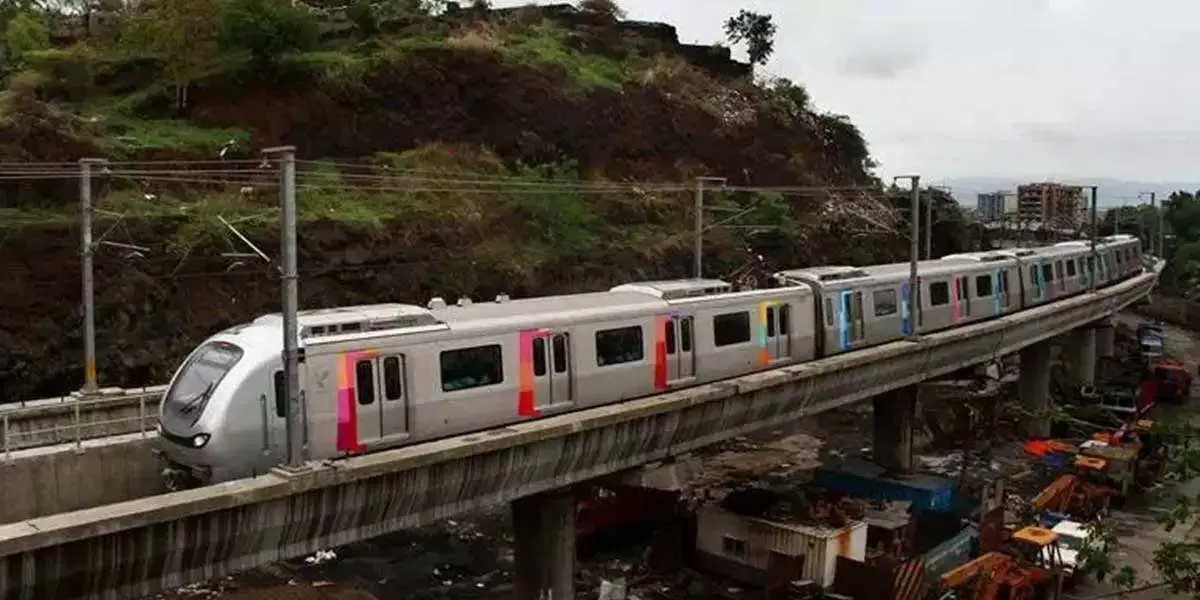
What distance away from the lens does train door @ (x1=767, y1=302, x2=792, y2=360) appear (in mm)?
21625

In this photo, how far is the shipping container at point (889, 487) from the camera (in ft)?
84.8

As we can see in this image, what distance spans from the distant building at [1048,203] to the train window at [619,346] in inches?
2094

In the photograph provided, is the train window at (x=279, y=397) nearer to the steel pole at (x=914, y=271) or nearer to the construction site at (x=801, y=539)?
the construction site at (x=801, y=539)

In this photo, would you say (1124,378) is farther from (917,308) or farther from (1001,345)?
(917,308)

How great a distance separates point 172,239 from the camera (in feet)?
87.7

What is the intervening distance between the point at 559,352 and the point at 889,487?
12833mm

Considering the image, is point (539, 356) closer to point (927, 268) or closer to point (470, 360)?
point (470, 360)

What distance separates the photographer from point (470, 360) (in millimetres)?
15195

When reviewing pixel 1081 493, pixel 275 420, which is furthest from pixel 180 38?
pixel 1081 493

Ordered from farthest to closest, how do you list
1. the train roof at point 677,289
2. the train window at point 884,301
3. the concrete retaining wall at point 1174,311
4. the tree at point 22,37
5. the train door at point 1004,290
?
the concrete retaining wall at point 1174,311
the tree at point 22,37
the train door at point 1004,290
the train window at point 884,301
the train roof at point 677,289

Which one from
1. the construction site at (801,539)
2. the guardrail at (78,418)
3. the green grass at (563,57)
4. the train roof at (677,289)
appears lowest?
the construction site at (801,539)

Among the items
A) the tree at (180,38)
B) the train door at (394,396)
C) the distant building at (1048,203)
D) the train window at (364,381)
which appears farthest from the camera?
the distant building at (1048,203)

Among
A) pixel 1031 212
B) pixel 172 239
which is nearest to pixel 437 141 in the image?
pixel 172 239

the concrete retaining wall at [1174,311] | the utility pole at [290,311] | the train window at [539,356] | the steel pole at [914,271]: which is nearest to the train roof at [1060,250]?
the steel pole at [914,271]
